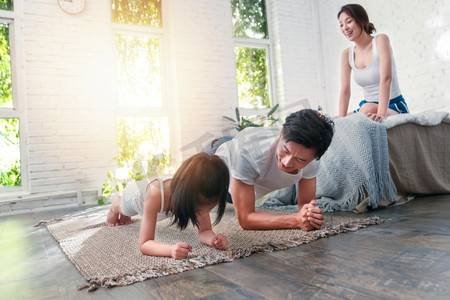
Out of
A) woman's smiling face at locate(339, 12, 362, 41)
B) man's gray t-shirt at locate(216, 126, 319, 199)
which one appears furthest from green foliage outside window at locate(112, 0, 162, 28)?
man's gray t-shirt at locate(216, 126, 319, 199)

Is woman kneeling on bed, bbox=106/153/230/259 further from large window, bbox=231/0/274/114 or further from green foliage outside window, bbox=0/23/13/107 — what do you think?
large window, bbox=231/0/274/114

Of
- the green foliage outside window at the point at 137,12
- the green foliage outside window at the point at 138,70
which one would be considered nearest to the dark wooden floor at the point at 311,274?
the green foliage outside window at the point at 138,70

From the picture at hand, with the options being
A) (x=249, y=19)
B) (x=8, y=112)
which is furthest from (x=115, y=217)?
(x=249, y=19)

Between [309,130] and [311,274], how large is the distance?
21.1 inches

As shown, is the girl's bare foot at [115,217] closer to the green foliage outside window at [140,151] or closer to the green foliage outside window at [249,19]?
the green foliage outside window at [140,151]

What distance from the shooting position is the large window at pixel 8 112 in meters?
3.61

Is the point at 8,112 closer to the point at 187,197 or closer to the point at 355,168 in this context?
the point at 187,197

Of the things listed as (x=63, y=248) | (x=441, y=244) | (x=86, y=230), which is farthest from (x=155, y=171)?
(x=441, y=244)

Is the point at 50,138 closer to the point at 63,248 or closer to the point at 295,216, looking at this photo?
the point at 63,248

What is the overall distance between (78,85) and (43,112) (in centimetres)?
47

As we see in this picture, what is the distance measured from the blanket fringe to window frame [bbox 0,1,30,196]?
3047mm

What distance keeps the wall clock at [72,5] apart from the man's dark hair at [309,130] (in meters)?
3.41

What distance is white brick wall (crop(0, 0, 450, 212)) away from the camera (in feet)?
12.0

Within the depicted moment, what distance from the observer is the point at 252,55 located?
5172 millimetres
